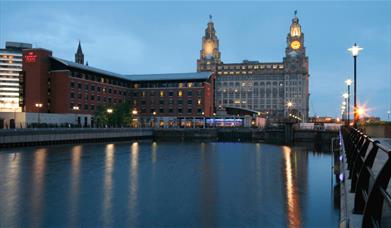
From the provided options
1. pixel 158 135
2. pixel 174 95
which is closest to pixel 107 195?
pixel 158 135

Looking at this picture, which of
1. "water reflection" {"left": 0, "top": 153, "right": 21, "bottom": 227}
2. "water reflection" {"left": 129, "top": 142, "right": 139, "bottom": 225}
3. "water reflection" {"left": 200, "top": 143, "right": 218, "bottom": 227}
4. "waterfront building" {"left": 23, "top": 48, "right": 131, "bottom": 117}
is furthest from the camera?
"waterfront building" {"left": 23, "top": 48, "right": 131, "bottom": 117}

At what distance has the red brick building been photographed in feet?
386

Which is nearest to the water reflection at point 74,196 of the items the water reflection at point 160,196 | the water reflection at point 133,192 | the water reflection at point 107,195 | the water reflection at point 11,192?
the water reflection at point 160,196

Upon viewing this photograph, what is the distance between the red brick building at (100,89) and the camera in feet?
386

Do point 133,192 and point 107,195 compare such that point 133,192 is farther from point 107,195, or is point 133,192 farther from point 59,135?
point 59,135

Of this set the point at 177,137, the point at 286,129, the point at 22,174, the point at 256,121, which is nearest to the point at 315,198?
the point at 22,174

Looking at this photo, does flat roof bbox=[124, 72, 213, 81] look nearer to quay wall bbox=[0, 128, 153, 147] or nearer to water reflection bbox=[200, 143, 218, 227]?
quay wall bbox=[0, 128, 153, 147]

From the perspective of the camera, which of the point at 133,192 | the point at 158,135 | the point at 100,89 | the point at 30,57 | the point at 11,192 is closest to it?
the point at 11,192

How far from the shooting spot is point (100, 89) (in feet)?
452

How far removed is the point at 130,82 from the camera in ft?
525

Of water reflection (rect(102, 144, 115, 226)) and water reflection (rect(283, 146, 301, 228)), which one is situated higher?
water reflection (rect(102, 144, 115, 226))

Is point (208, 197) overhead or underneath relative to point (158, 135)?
underneath

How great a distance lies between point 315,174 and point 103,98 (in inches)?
4208

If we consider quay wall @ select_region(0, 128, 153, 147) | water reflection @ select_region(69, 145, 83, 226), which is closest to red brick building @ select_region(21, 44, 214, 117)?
quay wall @ select_region(0, 128, 153, 147)
